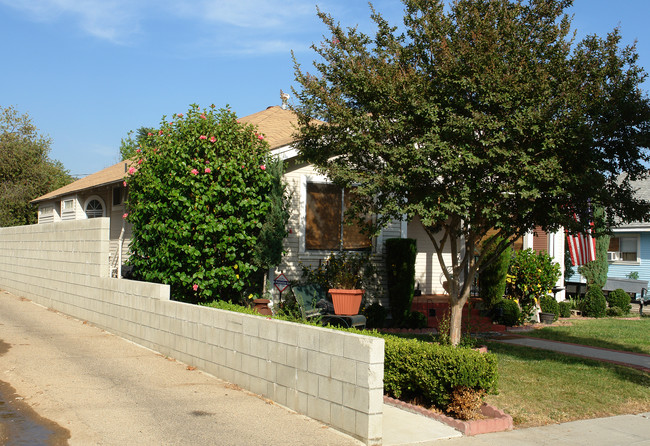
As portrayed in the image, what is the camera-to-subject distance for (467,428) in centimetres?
653

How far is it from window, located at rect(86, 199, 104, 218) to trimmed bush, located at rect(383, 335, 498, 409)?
15.9 m

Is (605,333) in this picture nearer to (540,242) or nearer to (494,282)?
(494,282)

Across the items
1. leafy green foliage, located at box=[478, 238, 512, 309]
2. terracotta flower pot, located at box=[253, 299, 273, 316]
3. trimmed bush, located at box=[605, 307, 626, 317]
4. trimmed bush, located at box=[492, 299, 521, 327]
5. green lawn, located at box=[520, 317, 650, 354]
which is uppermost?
leafy green foliage, located at box=[478, 238, 512, 309]

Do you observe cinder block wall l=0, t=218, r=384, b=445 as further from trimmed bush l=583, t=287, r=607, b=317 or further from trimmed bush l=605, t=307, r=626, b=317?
trimmed bush l=605, t=307, r=626, b=317

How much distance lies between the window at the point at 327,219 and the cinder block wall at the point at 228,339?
13.2 ft

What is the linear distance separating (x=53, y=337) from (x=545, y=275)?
1175cm

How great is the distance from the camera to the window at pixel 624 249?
26.5m

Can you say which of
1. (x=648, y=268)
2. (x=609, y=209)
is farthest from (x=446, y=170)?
(x=648, y=268)

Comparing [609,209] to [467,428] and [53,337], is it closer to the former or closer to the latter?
[467,428]

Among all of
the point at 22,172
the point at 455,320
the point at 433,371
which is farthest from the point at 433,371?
the point at 22,172

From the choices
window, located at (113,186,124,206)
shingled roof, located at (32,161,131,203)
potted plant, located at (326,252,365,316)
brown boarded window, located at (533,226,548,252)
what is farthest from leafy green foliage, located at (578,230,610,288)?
window, located at (113,186,124,206)

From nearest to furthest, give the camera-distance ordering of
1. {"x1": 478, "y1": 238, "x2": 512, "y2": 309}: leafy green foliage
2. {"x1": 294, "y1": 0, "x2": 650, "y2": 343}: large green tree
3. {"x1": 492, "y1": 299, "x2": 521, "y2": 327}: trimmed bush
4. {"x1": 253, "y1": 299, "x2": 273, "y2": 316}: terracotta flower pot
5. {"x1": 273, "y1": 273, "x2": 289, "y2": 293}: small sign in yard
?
1. {"x1": 294, "y1": 0, "x2": 650, "y2": 343}: large green tree
2. {"x1": 253, "y1": 299, "x2": 273, "y2": 316}: terracotta flower pot
3. {"x1": 273, "y1": 273, "x2": 289, "y2": 293}: small sign in yard
4. {"x1": 492, "y1": 299, "x2": 521, "y2": 327}: trimmed bush
5. {"x1": 478, "y1": 238, "x2": 512, "y2": 309}: leafy green foliage

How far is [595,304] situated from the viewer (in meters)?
18.1

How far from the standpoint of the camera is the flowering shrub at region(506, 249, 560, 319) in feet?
53.0
